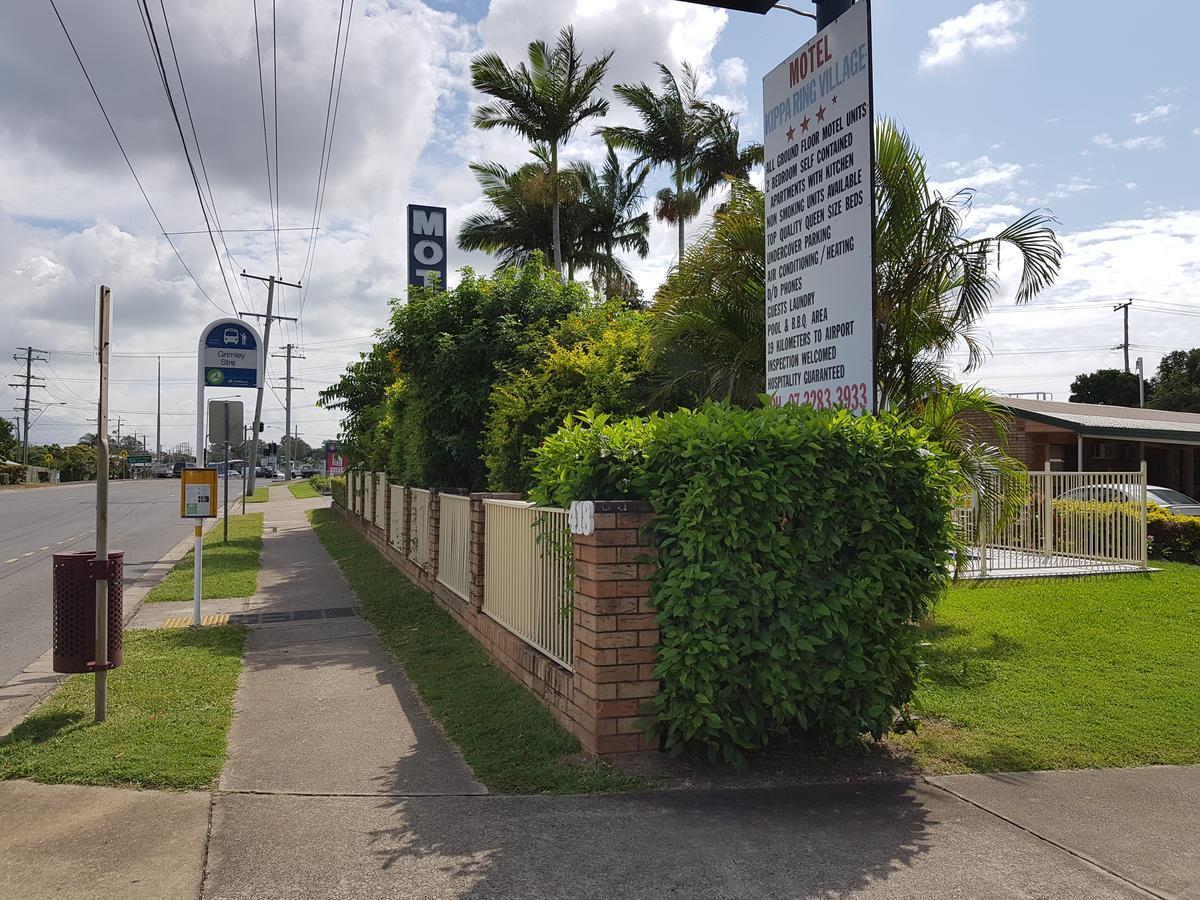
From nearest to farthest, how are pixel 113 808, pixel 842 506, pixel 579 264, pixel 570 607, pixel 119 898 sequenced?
pixel 119 898
pixel 113 808
pixel 842 506
pixel 570 607
pixel 579 264

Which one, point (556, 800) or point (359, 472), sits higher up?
point (359, 472)

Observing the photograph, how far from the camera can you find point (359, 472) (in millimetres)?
22594

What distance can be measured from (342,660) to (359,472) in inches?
586

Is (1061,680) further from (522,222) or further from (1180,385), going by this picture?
(1180,385)

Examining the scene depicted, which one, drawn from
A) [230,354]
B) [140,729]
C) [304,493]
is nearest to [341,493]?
[230,354]

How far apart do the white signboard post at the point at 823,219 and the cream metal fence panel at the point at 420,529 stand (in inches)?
235

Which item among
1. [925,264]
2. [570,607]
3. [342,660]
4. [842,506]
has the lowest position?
[342,660]

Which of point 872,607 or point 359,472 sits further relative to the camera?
point 359,472

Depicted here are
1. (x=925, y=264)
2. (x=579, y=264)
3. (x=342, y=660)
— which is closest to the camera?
(x=342, y=660)

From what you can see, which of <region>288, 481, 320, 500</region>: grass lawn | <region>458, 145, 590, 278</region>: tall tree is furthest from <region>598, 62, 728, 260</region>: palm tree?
<region>288, 481, 320, 500</region>: grass lawn

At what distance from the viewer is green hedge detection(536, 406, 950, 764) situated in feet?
15.7

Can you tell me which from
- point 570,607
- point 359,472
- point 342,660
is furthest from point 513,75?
point 570,607

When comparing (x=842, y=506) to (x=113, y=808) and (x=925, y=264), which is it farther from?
(x=925, y=264)

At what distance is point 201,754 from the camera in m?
5.28
